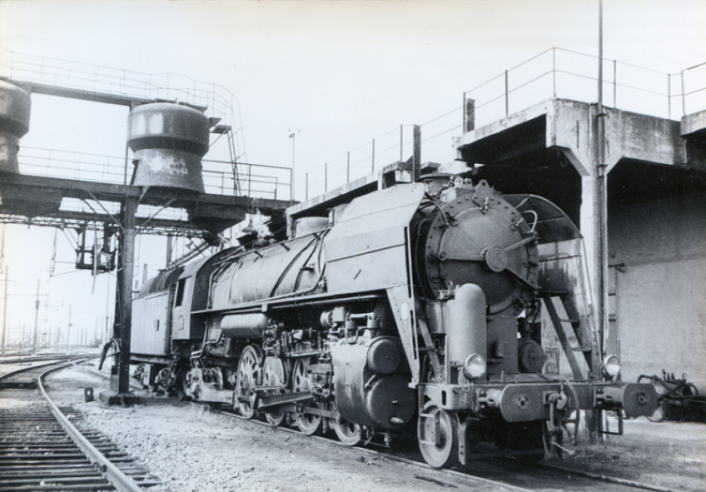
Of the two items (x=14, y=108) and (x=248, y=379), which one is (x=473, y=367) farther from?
(x=14, y=108)

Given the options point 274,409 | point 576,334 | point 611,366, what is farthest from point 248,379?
point 611,366

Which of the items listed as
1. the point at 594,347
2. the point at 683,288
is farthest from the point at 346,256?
the point at 683,288

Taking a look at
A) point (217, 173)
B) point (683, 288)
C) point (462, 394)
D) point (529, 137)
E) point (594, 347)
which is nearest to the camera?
point (462, 394)

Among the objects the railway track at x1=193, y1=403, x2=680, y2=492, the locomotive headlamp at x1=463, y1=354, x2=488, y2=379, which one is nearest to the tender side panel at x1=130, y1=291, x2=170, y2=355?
the railway track at x1=193, y1=403, x2=680, y2=492

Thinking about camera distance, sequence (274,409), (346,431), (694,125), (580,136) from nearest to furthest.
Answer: (346,431)
(580,136)
(274,409)
(694,125)

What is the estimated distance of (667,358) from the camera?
44.0ft

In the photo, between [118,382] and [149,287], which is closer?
[118,382]

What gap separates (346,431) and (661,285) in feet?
27.2

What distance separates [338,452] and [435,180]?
3.74 m

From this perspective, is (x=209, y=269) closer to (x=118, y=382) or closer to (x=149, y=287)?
(x=118, y=382)

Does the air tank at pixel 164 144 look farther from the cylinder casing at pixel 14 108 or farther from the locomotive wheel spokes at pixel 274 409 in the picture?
the locomotive wheel spokes at pixel 274 409

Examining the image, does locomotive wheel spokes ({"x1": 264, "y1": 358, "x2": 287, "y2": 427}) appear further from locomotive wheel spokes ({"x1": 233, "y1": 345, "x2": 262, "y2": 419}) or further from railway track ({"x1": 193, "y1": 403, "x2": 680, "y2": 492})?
railway track ({"x1": 193, "y1": 403, "x2": 680, "y2": 492})

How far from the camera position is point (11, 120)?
622 inches

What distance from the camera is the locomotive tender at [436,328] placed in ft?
21.8
